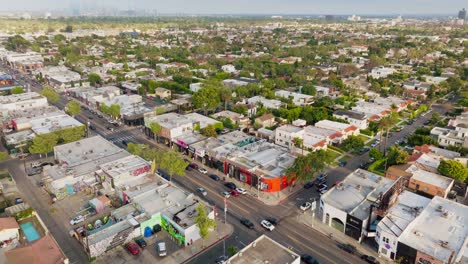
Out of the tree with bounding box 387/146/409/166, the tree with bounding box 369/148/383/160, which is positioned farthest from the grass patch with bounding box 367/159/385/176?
the tree with bounding box 387/146/409/166

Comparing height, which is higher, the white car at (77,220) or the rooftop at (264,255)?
the rooftop at (264,255)

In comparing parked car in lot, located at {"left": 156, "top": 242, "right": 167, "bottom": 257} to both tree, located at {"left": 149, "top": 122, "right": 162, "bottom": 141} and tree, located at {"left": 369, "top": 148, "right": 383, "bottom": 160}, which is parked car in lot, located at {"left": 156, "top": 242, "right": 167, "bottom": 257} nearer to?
tree, located at {"left": 149, "top": 122, "right": 162, "bottom": 141}

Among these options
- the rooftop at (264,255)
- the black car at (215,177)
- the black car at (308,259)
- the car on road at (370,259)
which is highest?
the rooftop at (264,255)

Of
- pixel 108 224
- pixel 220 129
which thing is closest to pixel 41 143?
pixel 108 224

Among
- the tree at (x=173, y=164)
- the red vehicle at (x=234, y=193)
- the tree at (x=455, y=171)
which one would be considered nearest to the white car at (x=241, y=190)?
the red vehicle at (x=234, y=193)

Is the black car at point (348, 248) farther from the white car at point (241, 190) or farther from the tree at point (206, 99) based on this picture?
the tree at point (206, 99)

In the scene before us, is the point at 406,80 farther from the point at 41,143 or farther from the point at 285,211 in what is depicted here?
the point at 41,143
